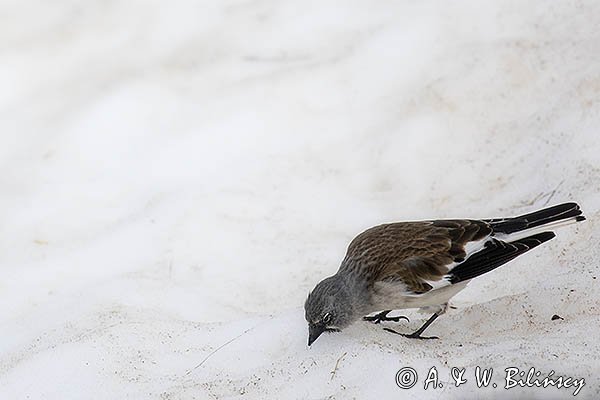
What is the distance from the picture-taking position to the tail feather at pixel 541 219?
442cm

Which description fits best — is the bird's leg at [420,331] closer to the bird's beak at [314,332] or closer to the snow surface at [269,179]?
the snow surface at [269,179]

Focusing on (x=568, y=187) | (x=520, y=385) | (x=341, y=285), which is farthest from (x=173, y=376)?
(x=568, y=187)

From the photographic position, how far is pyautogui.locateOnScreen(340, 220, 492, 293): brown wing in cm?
451

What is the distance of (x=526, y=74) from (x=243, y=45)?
2153 mm

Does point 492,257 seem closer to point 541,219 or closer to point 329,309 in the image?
point 541,219

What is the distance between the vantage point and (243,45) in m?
7.06

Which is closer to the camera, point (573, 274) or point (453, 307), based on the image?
point (573, 274)

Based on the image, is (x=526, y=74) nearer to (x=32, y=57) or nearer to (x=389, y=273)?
(x=389, y=273)

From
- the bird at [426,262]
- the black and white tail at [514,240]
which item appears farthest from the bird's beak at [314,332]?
the black and white tail at [514,240]

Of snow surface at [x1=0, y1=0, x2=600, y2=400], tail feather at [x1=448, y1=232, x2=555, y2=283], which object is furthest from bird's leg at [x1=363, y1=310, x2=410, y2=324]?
tail feather at [x1=448, y1=232, x2=555, y2=283]

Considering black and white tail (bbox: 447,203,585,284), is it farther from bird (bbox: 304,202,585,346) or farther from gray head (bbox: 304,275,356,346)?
gray head (bbox: 304,275,356,346)

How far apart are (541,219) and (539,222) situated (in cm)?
2

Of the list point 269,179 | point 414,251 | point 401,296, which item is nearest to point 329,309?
point 401,296

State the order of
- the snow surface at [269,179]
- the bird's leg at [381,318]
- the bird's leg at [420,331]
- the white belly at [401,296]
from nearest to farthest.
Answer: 1. the snow surface at [269,179]
2. the bird's leg at [420,331]
3. the white belly at [401,296]
4. the bird's leg at [381,318]
